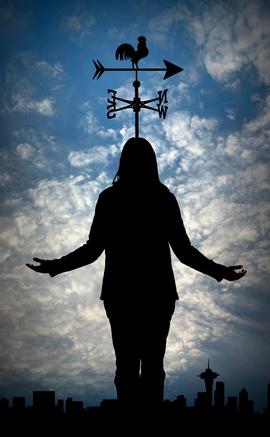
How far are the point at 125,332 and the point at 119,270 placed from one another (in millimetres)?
555

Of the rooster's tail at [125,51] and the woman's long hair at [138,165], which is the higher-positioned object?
the rooster's tail at [125,51]

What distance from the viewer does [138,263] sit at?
13.1ft

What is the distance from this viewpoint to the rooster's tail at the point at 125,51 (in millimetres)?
7657

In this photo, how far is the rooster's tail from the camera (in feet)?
25.1

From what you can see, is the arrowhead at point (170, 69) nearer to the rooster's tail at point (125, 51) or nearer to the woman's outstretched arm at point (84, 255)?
the rooster's tail at point (125, 51)

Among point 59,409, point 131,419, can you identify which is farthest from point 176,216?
point 59,409

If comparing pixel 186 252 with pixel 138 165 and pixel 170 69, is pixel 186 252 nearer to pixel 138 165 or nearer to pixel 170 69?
pixel 138 165

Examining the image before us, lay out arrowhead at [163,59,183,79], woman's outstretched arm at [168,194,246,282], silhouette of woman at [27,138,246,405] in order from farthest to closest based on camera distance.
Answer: arrowhead at [163,59,183,79]
woman's outstretched arm at [168,194,246,282]
silhouette of woman at [27,138,246,405]

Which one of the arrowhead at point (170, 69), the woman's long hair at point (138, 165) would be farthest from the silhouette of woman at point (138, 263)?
the arrowhead at point (170, 69)

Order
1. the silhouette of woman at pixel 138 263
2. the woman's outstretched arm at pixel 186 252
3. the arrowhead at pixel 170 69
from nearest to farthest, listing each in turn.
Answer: the silhouette of woman at pixel 138 263
the woman's outstretched arm at pixel 186 252
the arrowhead at pixel 170 69

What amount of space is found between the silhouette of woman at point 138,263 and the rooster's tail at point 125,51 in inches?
152

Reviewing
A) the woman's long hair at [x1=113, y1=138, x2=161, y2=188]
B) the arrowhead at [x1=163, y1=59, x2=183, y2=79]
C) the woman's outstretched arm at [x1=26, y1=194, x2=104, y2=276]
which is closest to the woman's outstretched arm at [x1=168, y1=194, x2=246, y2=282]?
the woman's long hair at [x1=113, y1=138, x2=161, y2=188]

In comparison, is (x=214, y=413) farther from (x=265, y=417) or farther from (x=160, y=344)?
(x=160, y=344)

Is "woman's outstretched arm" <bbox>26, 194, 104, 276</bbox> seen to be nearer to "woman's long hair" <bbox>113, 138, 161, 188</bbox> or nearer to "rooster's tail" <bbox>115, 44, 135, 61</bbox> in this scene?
"woman's long hair" <bbox>113, 138, 161, 188</bbox>
